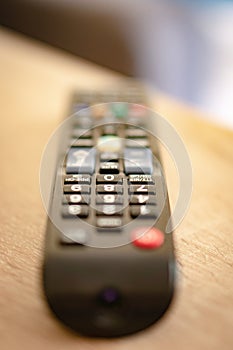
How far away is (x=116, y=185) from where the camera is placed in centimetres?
30

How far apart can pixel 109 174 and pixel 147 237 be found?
64mm

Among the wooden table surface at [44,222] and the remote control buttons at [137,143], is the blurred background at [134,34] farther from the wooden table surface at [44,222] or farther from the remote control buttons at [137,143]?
the remote control buttons at [137,143]

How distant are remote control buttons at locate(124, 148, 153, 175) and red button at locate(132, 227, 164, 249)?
6 centimetres

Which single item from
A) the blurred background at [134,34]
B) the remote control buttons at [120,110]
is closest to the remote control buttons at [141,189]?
the remote control buttons at [120,110]

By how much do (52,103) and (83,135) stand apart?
0.15m

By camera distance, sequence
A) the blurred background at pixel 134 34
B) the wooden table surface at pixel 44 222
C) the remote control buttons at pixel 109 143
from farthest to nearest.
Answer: the blurred background at pixel 134 34 < the remote control buttons at pixel 109 143 < the wooden table surface at pixel 44 222

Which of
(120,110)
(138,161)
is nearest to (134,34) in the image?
(120,110)

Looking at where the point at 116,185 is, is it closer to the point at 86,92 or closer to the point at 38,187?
the point at 38,187

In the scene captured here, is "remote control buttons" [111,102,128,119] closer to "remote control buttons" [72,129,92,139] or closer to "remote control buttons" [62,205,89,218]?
"remote control buttons" [72,129,92,139]

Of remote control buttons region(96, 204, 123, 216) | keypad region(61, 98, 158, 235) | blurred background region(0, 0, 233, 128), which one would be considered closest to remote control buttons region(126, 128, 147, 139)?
keypad region(61, 98, 158, 235)

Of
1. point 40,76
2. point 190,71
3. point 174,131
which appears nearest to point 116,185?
point 174,131

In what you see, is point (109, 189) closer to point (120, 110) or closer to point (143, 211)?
point (143, 211)

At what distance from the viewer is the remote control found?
0.78 ft

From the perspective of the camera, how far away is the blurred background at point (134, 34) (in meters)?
0.66
